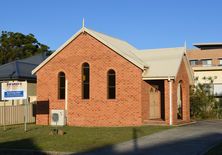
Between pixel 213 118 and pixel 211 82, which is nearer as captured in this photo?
pixel 213 118

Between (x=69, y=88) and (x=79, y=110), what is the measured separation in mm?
1627

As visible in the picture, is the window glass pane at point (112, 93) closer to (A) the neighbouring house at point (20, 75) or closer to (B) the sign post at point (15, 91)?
(B) the sign post at point (15, 91)

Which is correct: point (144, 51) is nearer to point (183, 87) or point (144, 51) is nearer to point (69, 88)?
point (183, 87)

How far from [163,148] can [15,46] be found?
53.0 metres

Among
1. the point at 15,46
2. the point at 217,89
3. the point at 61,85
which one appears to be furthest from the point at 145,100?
the point at 15,46

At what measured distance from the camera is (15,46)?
64500 mm

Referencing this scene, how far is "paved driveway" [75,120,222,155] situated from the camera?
14.0 meters

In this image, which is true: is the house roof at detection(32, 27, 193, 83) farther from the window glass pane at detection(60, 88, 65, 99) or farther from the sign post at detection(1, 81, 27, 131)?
the sign post at detection(1, 81, 27, 131)

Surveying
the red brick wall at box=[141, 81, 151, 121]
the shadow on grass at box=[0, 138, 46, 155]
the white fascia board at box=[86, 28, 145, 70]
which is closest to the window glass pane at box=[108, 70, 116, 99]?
the white fascia board at box=[86, 28, 145, 70]

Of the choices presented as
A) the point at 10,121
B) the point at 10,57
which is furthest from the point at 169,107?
the point at 10,57

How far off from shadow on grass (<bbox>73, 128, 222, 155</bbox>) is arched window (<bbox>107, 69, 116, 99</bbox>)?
8735mm

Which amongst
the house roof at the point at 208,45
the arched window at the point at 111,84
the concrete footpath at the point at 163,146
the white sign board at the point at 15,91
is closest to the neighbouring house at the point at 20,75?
the white sign board at the point at 15,91

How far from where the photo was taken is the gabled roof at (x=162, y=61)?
2473 cm

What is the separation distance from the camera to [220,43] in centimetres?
6844
